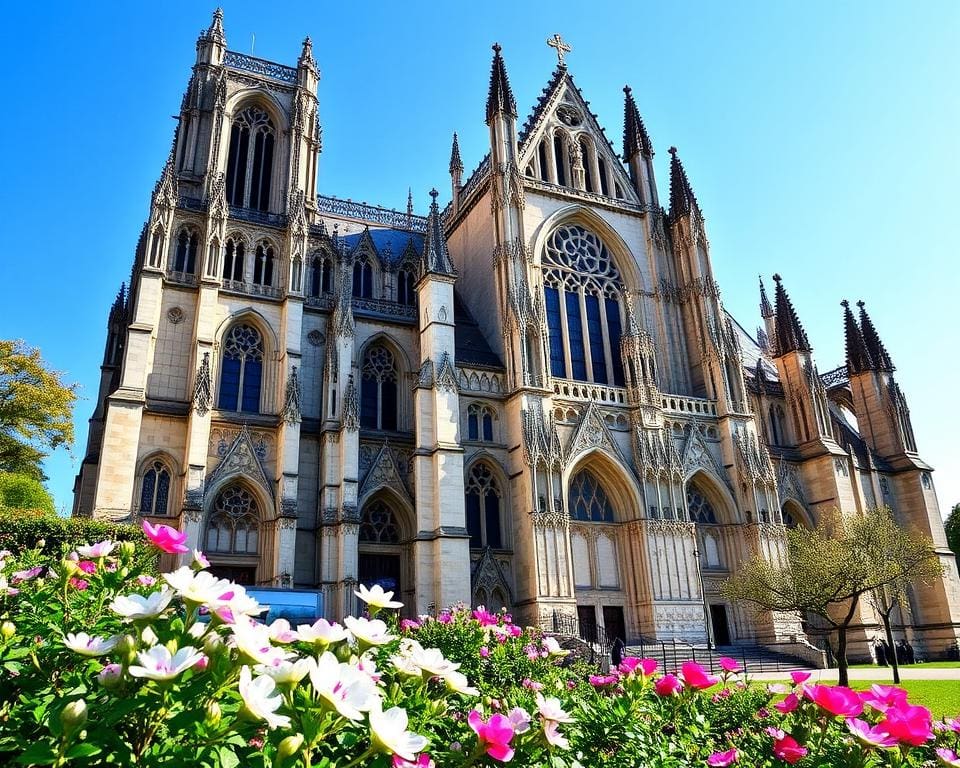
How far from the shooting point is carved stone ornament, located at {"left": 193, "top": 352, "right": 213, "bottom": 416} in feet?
88.6

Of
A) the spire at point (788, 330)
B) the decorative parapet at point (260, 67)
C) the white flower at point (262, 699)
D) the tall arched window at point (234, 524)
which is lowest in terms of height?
the white flower at point (262, 699)

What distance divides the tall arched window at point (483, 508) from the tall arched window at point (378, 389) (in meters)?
4.53

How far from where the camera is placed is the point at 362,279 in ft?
119

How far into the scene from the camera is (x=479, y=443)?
30.2 meters

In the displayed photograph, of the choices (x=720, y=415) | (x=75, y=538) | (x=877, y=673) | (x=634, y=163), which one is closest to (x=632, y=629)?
(x=877, y=673)

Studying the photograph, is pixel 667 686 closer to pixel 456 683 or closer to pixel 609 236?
pixel 456 683

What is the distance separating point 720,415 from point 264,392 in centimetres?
1994

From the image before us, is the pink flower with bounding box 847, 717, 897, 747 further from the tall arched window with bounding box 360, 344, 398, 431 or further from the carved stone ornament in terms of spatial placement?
the tall arched window with bounding box 360, 344, 398, 431

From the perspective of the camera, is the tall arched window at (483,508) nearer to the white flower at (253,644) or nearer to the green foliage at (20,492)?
A: the green foliage at (20,492)

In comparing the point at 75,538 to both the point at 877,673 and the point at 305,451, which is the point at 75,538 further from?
the point at 877,673

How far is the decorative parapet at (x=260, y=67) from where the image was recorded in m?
37.6

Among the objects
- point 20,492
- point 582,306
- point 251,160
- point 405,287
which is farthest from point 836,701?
point 251,160

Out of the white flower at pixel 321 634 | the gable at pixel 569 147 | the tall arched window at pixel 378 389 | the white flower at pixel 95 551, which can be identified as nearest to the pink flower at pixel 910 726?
the white flower at pixel 321 634

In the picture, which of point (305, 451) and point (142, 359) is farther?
point (305, 451)
